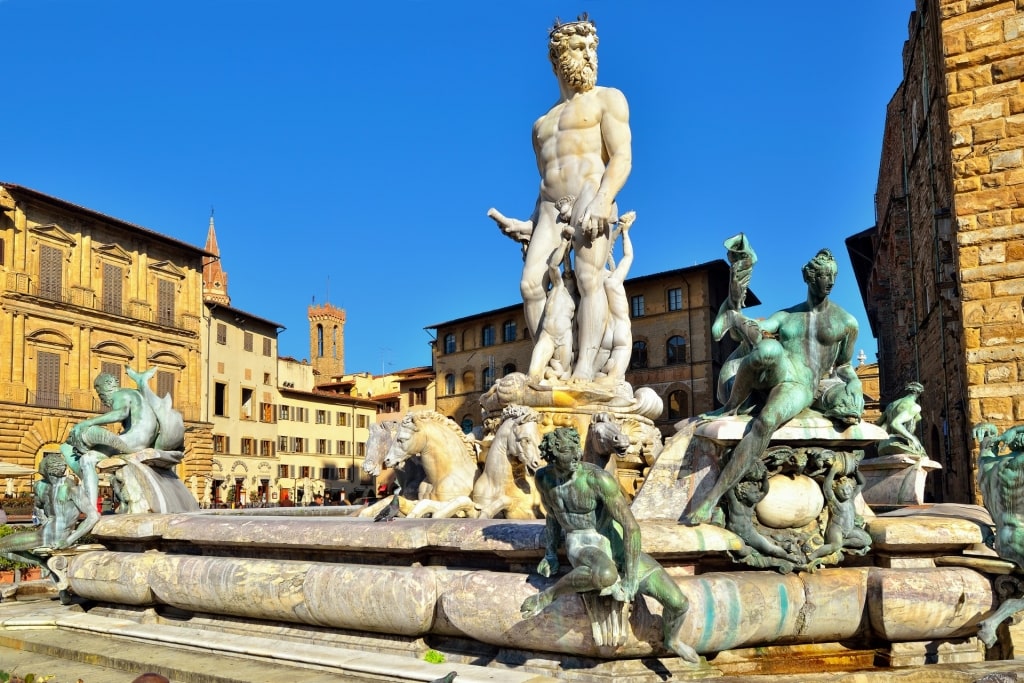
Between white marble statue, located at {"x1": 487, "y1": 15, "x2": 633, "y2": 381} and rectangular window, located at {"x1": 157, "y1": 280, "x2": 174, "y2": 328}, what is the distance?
46465 millimetres

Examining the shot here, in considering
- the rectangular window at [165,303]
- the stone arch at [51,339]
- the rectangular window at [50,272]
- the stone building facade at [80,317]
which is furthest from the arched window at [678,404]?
the rectangular window at [50,272]

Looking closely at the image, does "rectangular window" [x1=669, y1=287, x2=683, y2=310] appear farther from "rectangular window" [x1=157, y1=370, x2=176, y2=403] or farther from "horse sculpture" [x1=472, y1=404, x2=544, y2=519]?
"horse sculpture" [x1=472, y1=404, x2=544, y2=519]

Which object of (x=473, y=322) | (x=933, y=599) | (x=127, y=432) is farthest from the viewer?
(x=473, y=322)

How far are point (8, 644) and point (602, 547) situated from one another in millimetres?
4501

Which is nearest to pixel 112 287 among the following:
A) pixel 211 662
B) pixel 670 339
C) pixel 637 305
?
pixel 637 305

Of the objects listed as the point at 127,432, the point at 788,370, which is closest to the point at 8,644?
the point at 127,432

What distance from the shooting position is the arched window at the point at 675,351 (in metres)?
51.3

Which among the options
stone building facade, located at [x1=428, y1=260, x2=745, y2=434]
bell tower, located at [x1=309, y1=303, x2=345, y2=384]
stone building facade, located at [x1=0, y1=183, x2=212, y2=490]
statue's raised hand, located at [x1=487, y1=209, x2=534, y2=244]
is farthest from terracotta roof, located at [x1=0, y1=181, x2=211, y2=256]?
bell tower, located at [x1=309, y1=303, x2=345, y2=384]

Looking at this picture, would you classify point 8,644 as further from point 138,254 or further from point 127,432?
point 138,254

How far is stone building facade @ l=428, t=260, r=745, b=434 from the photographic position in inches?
1986

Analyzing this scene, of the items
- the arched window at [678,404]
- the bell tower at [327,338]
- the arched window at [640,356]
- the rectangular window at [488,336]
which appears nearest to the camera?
the arched window at [678,404]

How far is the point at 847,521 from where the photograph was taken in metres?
5.13

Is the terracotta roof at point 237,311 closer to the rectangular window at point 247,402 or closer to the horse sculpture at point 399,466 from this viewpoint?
the rectangular window at point 247,402

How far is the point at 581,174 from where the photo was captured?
9.21 meters
